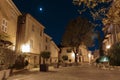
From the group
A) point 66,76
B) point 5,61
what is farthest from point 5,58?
point 66,76

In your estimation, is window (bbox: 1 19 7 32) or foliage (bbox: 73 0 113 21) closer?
foliage (bbox: 73 0 113 21)

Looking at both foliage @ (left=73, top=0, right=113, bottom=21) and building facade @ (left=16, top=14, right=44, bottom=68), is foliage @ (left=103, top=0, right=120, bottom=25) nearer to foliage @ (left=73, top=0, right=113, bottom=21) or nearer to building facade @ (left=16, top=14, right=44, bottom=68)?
foliage @ (left=73, top=0, right=113, bottom=21)

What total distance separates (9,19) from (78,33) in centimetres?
2534

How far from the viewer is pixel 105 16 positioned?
6379 mm

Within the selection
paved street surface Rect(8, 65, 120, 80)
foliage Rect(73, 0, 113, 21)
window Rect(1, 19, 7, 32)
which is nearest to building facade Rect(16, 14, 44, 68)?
window Rect(1, 19, 7, 32)

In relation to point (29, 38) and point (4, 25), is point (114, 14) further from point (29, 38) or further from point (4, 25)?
point (29, 38)

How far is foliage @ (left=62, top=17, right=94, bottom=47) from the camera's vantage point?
144 feet

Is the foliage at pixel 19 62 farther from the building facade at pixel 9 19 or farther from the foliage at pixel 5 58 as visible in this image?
the foliage at pixel 5 58

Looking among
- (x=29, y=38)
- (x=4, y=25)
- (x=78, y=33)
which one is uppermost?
(x=78, y=33)

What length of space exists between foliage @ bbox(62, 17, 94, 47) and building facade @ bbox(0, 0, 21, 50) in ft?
71.4

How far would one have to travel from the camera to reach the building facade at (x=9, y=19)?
19.2 m

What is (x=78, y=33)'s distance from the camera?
43844mm

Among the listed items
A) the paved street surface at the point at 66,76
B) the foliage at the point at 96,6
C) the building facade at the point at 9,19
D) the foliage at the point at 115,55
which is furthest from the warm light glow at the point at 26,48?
the foliage at the point at 96,6

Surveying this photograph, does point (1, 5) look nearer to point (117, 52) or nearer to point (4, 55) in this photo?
point (4, 55)
